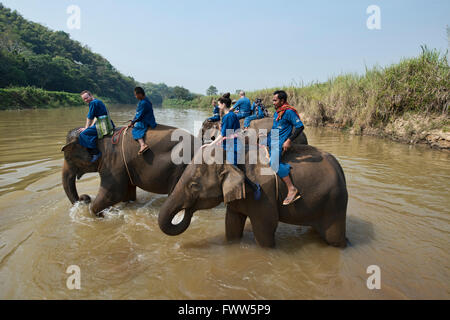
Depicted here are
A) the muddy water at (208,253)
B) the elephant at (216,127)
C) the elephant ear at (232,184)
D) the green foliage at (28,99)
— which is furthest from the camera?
the green foliage at (28,99)

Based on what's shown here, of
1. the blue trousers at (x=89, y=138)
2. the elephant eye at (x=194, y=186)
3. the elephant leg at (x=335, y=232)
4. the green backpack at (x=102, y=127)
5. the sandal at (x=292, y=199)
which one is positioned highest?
the green backpack at (x=102, y=127)

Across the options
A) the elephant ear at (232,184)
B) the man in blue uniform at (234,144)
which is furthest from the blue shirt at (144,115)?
the elephant ear at (232,184)

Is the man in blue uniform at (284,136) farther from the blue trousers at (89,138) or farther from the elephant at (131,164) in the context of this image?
the blue trousers at (89,138)

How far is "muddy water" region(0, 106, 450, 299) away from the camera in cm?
280

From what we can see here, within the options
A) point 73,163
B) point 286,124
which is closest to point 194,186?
point 286,124

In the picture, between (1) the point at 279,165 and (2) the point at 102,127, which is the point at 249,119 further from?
(1) the point at 279,165

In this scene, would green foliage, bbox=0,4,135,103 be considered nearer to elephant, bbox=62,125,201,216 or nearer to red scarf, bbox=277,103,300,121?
elephant, bbox=62,125,201,216

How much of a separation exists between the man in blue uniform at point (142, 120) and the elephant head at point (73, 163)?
0.97m

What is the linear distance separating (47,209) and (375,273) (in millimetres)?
5160

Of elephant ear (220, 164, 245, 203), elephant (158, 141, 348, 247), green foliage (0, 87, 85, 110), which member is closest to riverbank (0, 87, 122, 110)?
green foliage (0, 87, 85, 110)

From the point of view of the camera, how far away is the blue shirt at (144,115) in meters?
4.36

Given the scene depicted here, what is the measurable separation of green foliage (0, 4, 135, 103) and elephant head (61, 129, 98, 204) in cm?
4352

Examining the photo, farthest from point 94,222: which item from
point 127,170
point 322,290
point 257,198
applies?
point 322,290

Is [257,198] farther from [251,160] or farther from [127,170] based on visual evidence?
[127,170]
